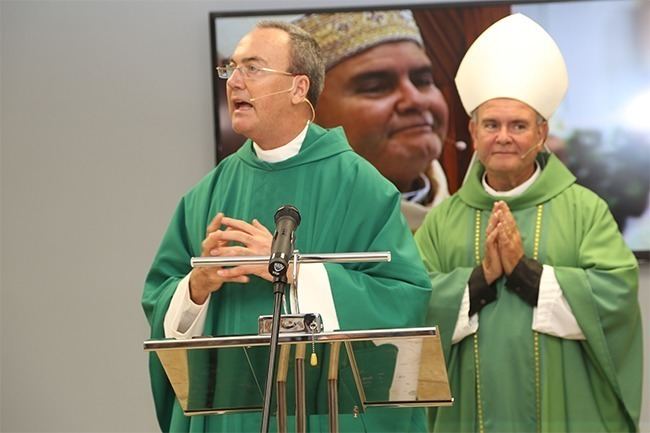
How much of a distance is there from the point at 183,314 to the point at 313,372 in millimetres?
1121

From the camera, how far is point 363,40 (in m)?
6.02

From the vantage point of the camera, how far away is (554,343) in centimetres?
499

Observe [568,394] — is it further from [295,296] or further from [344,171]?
[295,296]

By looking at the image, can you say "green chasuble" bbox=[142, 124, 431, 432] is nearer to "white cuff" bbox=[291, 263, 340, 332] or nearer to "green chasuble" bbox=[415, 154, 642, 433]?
"white cuff" bbox=[291, 263, 340, 332]

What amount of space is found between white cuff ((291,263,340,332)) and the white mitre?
1695mm

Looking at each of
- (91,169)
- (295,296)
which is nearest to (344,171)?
(295,296)

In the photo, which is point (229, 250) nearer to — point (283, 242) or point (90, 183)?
point (283, 242)

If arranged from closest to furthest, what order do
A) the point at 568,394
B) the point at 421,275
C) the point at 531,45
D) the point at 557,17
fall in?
the point at 421,275 < the point at 568,394 < the point at 531,45 < the point at 557,17

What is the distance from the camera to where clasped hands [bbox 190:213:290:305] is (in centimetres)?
395

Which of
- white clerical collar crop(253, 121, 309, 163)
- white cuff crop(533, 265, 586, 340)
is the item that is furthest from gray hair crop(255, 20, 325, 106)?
white cuff crop(533, 265, 586, 340)

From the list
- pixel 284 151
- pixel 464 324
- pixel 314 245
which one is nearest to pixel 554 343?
pixel 464 324

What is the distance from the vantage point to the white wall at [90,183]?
607 cm

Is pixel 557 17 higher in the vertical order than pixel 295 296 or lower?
higher

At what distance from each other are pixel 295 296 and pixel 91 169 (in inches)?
128
